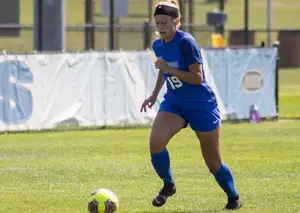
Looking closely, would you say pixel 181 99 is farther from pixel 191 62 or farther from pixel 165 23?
pixel 165 23

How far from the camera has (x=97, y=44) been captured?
3156cm

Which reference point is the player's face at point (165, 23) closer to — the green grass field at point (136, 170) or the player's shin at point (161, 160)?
the player's shin at point (161, 160)

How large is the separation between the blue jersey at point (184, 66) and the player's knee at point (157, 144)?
0.40 meters

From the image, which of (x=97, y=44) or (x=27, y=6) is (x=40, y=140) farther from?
(x=27, y=6)

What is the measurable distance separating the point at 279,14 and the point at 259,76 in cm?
4424

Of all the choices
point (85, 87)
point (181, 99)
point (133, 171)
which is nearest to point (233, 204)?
point (181, 99)

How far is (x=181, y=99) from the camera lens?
33.2ft

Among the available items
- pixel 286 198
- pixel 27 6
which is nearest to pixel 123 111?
pixel 286 198

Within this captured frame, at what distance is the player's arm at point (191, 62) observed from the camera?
990 centimetres

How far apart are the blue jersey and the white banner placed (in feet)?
32.8

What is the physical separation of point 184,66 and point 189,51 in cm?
17

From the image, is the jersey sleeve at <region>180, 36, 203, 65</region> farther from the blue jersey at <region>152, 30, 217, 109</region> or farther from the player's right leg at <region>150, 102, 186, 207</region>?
the player's right leg at <region>150, 102, 186, 207</region>

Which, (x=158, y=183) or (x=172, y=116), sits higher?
(x=172, y=116)

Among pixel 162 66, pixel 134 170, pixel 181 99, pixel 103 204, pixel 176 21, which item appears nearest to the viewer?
pixel 103 204
